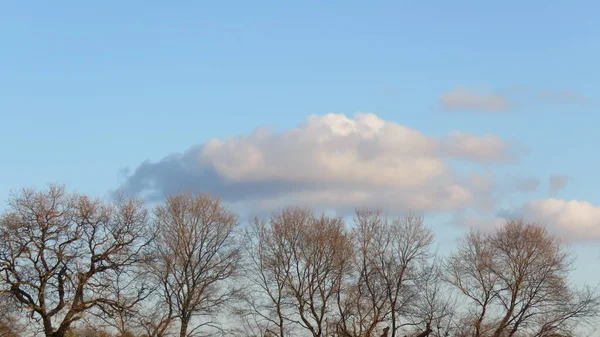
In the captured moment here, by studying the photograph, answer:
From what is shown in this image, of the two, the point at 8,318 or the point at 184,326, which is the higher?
the point at 184,326

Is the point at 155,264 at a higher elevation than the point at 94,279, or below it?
higher

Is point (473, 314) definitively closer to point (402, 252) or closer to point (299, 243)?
point (402, 252)

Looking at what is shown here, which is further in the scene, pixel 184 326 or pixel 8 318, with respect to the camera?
pixel 184 326

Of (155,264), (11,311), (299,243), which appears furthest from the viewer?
(299,243)

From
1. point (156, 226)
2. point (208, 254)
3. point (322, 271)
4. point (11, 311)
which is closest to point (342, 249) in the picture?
point (322, 271)

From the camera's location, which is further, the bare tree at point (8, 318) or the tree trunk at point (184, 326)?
the tree trunk at point (184, 326)

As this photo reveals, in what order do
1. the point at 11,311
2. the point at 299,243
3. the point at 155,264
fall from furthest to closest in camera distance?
the point at 299,243, the point at 155,264, the point at 11,311

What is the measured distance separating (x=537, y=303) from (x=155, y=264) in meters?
27.5

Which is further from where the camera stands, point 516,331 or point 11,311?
point 516,331

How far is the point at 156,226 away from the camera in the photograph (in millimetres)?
63875

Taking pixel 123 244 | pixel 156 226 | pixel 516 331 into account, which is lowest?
pixel 516 331

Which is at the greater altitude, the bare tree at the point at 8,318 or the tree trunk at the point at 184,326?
the tree trunk at the point at 184,326

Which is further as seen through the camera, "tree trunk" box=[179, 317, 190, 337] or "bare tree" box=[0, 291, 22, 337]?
"tree trunk" box=[179, 317, 190, 337]

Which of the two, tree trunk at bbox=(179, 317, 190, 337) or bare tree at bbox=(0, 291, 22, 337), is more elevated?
tree trunk at bbox=(179, 317, 190, 337)
